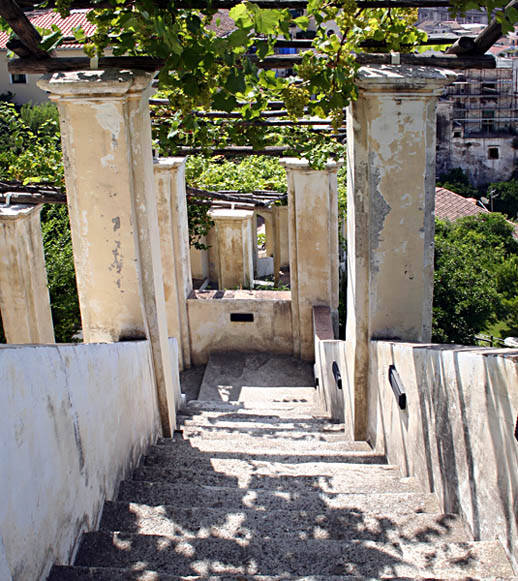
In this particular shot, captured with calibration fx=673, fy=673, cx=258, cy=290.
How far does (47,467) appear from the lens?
2.67 metres

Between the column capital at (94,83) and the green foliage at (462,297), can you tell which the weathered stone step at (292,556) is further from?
the green foliage at (462,297)

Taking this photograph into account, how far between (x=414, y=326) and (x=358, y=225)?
0.87 m

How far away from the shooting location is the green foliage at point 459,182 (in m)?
51.9

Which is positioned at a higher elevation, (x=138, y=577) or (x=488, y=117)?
(x=138, y=577)

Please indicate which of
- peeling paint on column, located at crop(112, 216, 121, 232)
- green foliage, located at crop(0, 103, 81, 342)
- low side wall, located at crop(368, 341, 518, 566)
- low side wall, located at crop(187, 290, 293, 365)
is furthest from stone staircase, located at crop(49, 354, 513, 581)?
green foliage, located at crop(0, 103, 81, 342)

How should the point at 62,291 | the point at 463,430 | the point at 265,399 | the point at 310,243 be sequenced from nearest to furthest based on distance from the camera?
the point at 463,430 → the point at 265,399 → the point at 310,243 → the point at 62,291

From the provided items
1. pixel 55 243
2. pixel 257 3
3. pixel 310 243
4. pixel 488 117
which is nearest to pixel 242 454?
pixel 257 3

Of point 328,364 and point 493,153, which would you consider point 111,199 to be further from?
point 493,153

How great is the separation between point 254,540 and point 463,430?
1104 mm

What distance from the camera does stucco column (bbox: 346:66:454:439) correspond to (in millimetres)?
4551

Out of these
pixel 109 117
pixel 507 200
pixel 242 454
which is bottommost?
pixel 507 200

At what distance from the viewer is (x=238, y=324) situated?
9930 mm

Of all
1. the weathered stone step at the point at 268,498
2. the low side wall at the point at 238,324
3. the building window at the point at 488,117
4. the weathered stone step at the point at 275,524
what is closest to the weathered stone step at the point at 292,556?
the weathered stone step at the point at 275,524

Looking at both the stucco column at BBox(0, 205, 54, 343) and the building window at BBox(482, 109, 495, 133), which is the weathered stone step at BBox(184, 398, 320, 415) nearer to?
the stucco column at BBox(0, 205, 54, 343)
